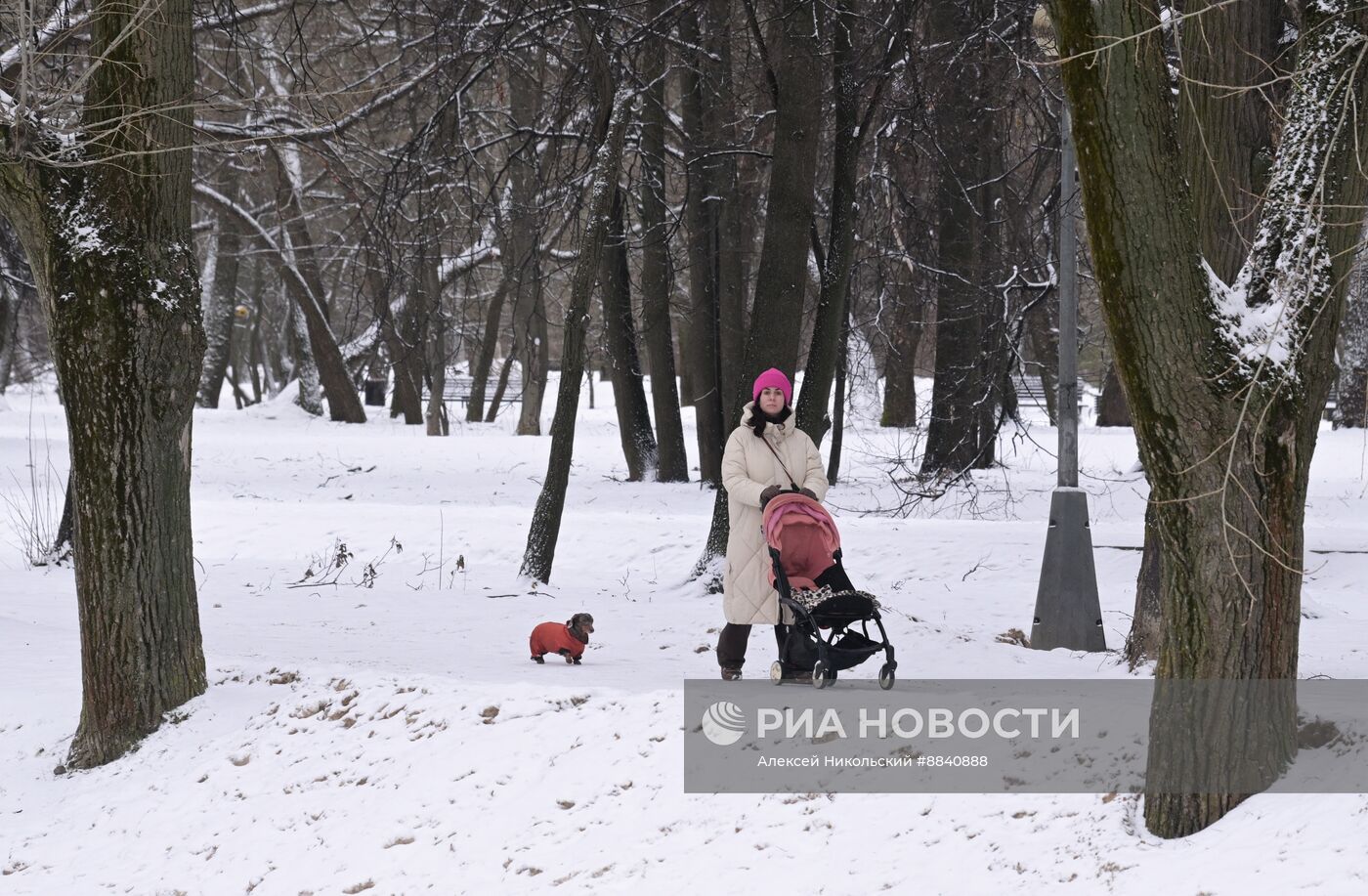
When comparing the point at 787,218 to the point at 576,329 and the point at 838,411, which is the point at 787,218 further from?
the point at 838,411

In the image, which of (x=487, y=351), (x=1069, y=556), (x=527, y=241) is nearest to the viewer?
(x=1069, y=556)

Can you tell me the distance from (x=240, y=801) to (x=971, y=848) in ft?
12.3

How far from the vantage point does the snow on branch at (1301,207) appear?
447 centimetres

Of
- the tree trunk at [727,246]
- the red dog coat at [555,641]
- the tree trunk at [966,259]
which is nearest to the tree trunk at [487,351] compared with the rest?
the tree trunk at [727,246]

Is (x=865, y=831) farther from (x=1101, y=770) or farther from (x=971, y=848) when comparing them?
(x=1101, y=770)

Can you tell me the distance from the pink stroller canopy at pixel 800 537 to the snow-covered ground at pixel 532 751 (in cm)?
98

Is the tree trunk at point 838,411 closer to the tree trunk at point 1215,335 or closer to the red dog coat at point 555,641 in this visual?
the red dog coat at point 555,641

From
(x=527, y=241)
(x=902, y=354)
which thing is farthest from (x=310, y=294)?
(x=902, y=354)

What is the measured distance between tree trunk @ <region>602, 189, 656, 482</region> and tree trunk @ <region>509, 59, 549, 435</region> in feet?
3.20

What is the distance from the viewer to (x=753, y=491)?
22.1ft

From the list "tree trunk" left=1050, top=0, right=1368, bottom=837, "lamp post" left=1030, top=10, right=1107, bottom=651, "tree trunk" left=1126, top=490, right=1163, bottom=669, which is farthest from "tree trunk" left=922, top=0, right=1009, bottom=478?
"tree trunk" left=1050, top=0, right=1368, bottom=837

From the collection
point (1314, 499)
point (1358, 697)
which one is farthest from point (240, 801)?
point (1314, 499)

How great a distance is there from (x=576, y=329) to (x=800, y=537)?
5.04 m

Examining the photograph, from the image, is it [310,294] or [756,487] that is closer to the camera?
[756,487]
